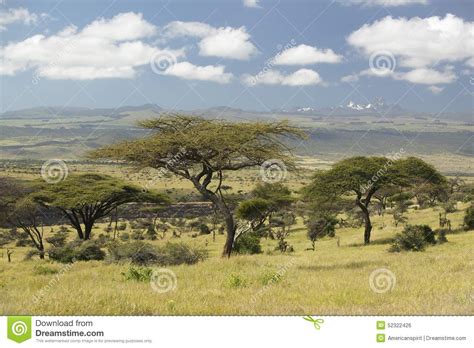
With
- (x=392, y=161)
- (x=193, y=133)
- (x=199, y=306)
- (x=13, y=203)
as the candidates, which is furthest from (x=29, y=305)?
(x=392, y=161)

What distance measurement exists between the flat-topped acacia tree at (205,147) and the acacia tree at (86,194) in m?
19.4

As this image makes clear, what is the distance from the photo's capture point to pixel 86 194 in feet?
136

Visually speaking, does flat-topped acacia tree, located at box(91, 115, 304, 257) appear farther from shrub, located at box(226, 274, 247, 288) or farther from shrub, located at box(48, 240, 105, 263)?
shrub, located at box(48, 240, 105, 263)

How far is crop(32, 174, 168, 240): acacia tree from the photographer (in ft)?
135

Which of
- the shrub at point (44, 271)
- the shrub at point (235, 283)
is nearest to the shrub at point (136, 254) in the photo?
the shrub at point (44, 271)

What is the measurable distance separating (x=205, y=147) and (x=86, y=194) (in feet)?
75.5

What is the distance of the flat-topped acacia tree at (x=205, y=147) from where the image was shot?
21078 millimetres

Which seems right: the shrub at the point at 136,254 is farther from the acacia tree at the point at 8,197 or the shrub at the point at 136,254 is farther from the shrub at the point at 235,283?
the acacia tree at the point at 8,197

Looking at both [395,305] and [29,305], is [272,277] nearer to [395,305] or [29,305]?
[395,305]

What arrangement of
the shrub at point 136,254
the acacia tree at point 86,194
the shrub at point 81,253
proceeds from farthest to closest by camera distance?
the acacia tree at point 86,194
the shrub at point 81,253
the shrub at point 136,254

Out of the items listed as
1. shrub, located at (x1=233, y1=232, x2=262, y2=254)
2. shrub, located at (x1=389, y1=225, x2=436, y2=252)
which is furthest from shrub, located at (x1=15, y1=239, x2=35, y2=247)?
shrub, located at (x1=389, y1=225, x2=436, y2=252)

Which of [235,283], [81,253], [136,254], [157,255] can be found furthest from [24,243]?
[235,283]

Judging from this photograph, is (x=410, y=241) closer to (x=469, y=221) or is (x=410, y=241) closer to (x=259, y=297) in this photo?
(x=469, y=221)

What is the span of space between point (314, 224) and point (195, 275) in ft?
112
